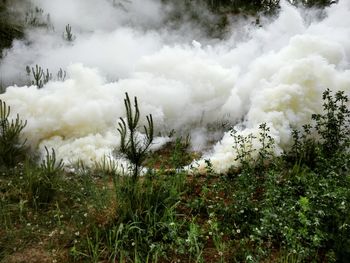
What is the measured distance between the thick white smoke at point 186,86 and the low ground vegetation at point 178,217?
947mm

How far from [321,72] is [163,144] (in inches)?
108

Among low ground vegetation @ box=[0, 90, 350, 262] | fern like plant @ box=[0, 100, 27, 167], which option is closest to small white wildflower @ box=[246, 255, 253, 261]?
low ground vegetation @ box=[0, 90, 350, 262]

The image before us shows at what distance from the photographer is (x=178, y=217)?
3.92 m

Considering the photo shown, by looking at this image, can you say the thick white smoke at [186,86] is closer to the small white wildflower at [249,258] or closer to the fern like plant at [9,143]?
the fern like plant at [9,143]

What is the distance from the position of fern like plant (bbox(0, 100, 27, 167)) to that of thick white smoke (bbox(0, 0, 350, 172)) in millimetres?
374

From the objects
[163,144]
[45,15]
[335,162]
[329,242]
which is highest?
[45,15]

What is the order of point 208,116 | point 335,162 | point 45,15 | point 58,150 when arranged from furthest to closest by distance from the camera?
point 45,15 → point 208,116 → point 58,150 → point 335,162

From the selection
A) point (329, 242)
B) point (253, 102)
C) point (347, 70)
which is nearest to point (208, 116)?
point (253, 102)

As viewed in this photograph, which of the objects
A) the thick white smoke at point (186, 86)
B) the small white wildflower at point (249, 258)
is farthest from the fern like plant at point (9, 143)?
the small white wildflower at point (249, 258)

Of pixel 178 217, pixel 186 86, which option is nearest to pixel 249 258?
pixel 178 217

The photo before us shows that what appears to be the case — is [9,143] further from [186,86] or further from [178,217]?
[186,86]

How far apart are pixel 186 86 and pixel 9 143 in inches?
130

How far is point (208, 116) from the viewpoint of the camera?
22.7 ft

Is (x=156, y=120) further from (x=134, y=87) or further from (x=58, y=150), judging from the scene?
(x=58, y=150)
